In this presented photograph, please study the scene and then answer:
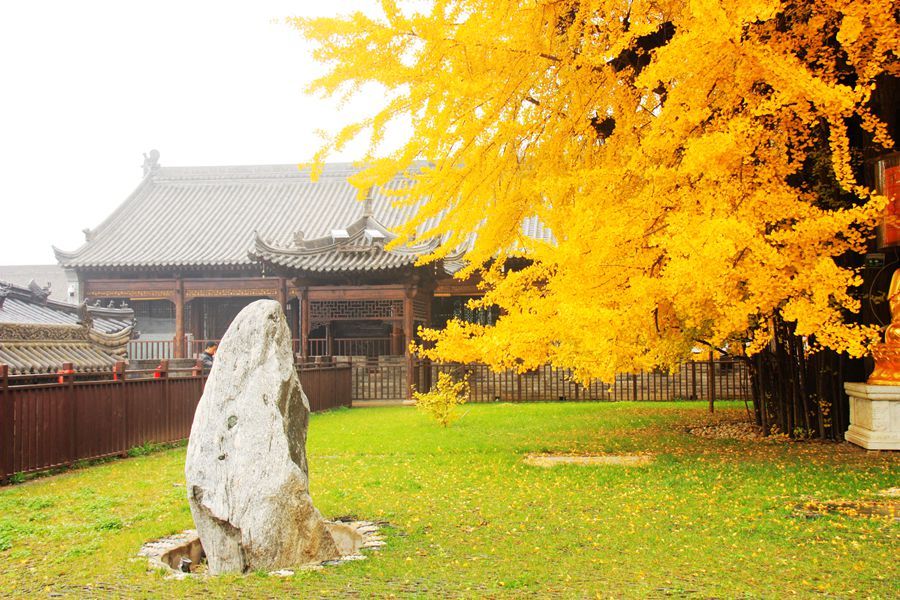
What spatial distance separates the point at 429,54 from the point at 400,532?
17.3 ft

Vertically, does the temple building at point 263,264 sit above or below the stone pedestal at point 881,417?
above

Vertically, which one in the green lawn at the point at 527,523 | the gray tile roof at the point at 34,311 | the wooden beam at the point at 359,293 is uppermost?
the wooden beam at the point at 359,293

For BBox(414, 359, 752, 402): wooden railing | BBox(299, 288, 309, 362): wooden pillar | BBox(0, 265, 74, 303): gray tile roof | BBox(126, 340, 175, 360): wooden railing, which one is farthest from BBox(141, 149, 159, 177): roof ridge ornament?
BBox(414, 359, 752, 402): wooden railing

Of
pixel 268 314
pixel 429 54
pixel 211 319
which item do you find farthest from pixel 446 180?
pixel 211 319

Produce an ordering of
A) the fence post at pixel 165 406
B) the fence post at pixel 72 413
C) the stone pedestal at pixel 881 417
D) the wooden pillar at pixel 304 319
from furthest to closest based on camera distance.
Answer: the wooden pillar at pixel 304 319, the fence post at pixel 165 406, the fence post at pixel 72 413, the stone pedestal at pixel 881 417

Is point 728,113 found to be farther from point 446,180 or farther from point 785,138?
point 446,180

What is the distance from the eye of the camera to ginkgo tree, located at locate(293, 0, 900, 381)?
7680 mm

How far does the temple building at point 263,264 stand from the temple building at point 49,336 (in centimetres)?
770

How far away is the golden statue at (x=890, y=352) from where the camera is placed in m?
9.57

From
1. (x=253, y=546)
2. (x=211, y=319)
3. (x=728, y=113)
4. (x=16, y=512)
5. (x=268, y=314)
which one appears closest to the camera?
(x=253, y=546)

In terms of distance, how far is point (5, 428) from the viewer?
28.1 ft

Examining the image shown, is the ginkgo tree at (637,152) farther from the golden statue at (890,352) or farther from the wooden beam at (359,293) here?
the wooden beam at (359,293)

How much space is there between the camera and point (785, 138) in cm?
859

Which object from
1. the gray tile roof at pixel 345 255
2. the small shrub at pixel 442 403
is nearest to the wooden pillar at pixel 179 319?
the gray tile roof at pixel 345 255
